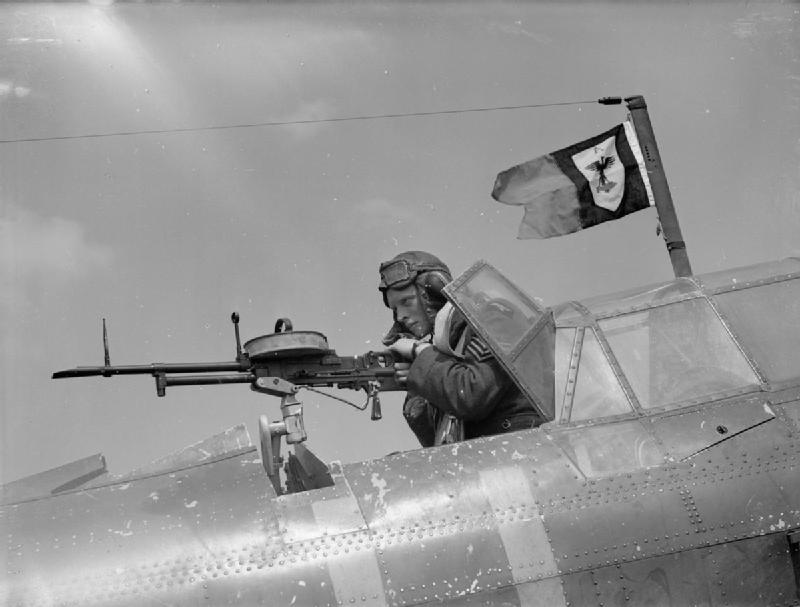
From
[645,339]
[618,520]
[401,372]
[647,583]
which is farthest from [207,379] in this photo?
[647,583]

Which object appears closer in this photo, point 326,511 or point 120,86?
point 326,511

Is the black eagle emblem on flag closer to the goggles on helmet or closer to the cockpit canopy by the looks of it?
the goggles on helmet

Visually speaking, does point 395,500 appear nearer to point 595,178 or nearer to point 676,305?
point 676,305

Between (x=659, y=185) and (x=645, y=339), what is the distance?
391cm

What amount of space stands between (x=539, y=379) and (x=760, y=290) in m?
1.59

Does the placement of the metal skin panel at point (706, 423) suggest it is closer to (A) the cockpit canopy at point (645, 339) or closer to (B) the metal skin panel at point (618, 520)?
(A) the cockpit canopy at point (645, 339)

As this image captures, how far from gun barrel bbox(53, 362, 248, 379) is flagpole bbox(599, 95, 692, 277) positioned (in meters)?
4.04

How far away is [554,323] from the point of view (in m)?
6.99

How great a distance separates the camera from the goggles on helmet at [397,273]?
28.4 ft

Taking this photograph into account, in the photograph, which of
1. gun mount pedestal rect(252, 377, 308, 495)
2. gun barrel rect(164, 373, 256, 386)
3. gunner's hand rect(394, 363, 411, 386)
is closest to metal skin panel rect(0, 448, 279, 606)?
gun mount pedestal rect(252, 377, 308, 495)

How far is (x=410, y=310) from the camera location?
876 centimetres

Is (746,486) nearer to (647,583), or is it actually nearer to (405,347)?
(647,583)

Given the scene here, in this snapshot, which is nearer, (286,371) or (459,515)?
(459,515)

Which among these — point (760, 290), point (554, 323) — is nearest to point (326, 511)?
point (554, 323)
